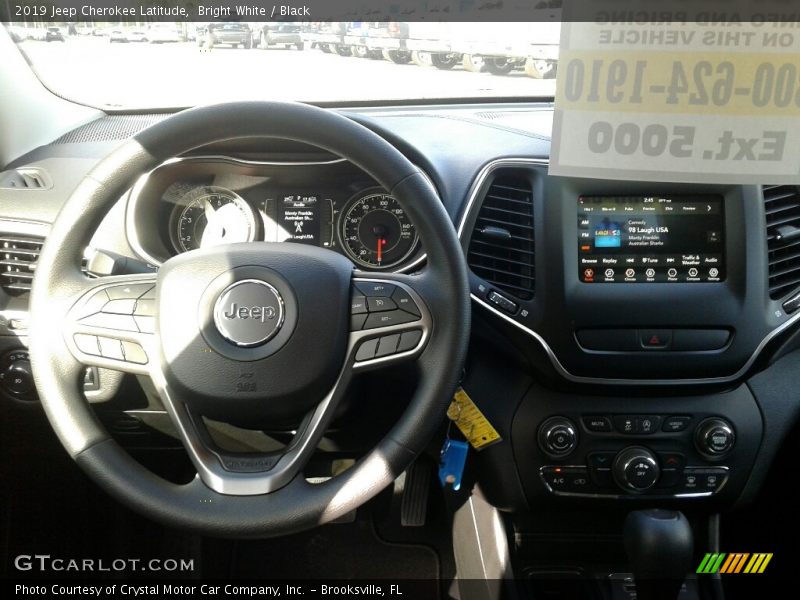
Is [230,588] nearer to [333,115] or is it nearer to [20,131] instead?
[20,131]

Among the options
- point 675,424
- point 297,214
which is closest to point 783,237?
→ point 675,424

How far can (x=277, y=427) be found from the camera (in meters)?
1.40

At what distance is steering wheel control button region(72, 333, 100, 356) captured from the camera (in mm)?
1242

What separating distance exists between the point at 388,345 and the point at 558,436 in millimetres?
585

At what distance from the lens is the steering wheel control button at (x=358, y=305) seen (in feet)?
4.13

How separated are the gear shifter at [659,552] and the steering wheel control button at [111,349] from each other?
1012mm

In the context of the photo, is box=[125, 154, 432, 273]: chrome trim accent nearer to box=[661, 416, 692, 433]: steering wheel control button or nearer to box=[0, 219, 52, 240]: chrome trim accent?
box=[0, 219, 52, 240]: chrome trim accent

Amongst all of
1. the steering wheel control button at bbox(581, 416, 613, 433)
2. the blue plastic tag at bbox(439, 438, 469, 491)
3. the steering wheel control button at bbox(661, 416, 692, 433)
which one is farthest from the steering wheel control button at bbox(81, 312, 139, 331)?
the steering wheel control button at bbox(661, 416, 692, 433)

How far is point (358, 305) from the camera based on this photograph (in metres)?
1.26

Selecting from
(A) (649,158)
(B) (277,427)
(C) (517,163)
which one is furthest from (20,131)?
(A) (649,158)

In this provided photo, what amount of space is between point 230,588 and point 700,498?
1.19 m

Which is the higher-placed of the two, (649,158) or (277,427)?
(649,158)

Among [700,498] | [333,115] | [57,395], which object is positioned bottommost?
[700,498]

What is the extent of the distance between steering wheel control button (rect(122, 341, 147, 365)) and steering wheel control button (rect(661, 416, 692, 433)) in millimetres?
1054
